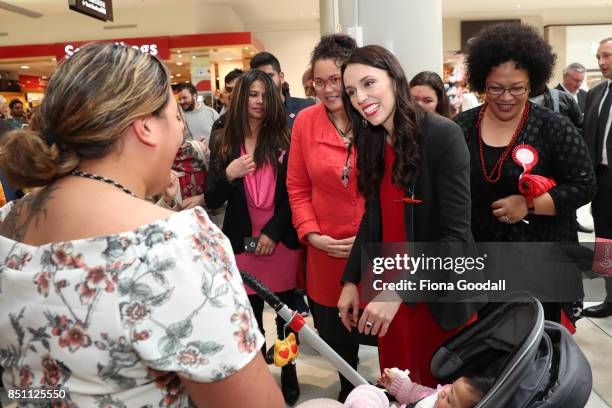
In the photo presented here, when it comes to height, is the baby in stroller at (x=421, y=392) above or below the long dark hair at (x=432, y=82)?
below

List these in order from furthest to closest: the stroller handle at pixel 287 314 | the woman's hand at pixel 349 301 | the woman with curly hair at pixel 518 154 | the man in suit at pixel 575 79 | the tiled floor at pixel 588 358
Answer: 1. the man in suit at pixel 575 79
2. the tiled floor at pixel 588 358
3. the woman with curly hair at pixel 518 154
4. the woman's hand at pixel 349 301
5. the stroller handle at pixel 287 314

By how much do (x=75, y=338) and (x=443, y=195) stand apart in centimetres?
111

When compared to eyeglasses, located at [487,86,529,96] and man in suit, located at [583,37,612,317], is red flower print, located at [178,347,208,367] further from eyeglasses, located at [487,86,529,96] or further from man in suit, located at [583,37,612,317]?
man in suit, located at [583,37,612,317]

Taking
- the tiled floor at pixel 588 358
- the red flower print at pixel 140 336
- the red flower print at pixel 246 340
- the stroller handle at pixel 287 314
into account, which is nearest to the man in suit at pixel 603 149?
the tiled floor at pixel 588 358

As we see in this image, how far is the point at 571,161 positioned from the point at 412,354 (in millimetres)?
963

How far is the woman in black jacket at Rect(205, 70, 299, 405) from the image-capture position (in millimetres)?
2639

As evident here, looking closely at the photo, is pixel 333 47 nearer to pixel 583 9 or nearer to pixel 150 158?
pixel 150 158

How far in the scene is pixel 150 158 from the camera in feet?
3.09

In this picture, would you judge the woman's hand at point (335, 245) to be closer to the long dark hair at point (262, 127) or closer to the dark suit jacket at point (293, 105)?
the long dark hair at point (262, 127)

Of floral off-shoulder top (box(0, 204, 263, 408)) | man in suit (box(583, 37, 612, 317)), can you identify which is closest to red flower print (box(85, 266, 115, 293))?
floral off-shoulder top (box(0, 204, 263, 408))

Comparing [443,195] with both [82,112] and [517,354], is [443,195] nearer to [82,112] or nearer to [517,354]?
[517,354]

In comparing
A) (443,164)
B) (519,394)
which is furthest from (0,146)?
(519,394)

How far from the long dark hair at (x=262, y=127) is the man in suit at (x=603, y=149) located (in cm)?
243

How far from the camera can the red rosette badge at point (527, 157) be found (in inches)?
77.3
